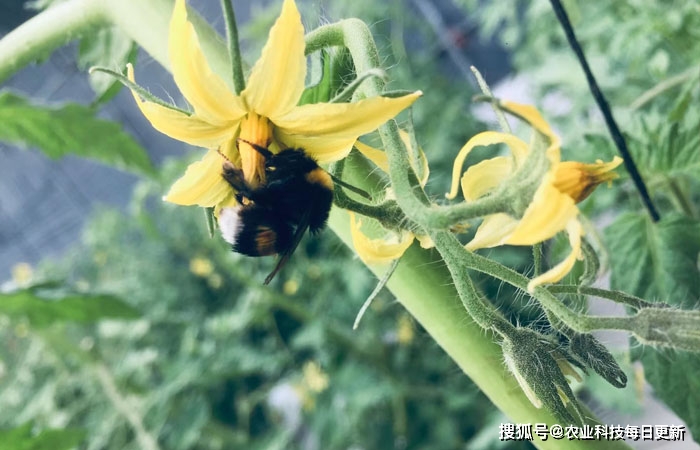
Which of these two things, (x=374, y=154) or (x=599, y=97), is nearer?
(x=374, y=154)

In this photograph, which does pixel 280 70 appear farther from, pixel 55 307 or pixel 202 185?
pixel 55 307

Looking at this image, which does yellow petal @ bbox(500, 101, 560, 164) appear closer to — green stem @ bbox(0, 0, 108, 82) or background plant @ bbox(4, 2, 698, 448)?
background plant @ bbox(4, 2, 698, 448)

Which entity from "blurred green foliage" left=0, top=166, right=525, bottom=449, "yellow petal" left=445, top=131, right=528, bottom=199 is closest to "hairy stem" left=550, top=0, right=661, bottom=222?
"yellow petal" left=445, top=131, right=528, bottom=199

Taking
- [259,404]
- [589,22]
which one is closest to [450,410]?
[259,404]

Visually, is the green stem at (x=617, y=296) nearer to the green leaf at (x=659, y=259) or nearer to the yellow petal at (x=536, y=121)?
the yellow petal at (x=536, y=121)

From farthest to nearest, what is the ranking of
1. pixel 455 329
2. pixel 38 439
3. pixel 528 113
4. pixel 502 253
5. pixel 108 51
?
pixel 502 253, pixel 38 439, pixel 108 51, pixel 455 329, pixel 528 113

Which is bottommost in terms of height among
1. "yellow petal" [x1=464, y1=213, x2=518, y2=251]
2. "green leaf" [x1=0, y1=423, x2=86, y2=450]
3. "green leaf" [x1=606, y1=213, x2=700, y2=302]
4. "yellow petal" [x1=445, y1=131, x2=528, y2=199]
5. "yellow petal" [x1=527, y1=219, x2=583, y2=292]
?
"green leaf" [x1=606, y1=213, x2=700, y2=302]

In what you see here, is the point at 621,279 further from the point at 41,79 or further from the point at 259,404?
the point at 41,79

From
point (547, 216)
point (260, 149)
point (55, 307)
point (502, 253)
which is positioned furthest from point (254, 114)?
point (502, 253)
